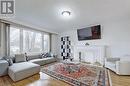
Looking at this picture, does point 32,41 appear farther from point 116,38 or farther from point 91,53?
point 116,38

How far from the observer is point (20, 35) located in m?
4.90

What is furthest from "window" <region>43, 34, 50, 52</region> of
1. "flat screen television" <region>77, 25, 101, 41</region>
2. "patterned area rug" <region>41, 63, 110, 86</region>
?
"patterned area rug" <region>41, 63, 110, 86</region>

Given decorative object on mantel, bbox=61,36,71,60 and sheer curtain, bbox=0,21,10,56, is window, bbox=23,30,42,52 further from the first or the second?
decorative object on mantel, bbox=61,36,71,60

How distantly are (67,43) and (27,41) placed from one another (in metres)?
2.72

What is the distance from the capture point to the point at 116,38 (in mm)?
4434

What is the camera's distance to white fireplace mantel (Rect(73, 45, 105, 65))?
15.3ft

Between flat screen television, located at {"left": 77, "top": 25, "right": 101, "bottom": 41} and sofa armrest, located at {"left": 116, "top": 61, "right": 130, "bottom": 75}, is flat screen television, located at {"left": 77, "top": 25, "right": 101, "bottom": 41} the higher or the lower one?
the higher one

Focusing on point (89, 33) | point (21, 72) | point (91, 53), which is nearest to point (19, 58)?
point (21, 72)

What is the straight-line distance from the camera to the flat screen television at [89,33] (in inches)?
195

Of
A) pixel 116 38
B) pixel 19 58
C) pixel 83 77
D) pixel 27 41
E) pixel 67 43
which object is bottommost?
pixel 83 77

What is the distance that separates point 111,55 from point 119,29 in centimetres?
134


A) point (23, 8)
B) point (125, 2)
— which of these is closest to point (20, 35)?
point (23, 8)

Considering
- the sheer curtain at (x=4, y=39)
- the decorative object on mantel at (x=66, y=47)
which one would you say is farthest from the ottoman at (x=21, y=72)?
the decorative object on mantel at (x=66, y=47)

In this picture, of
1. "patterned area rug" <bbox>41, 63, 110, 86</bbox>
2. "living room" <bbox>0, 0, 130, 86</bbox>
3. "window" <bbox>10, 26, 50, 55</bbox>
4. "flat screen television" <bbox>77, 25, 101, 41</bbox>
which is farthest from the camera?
"flat screen television" <bbox>77, 25, 101, 41</bbox>
